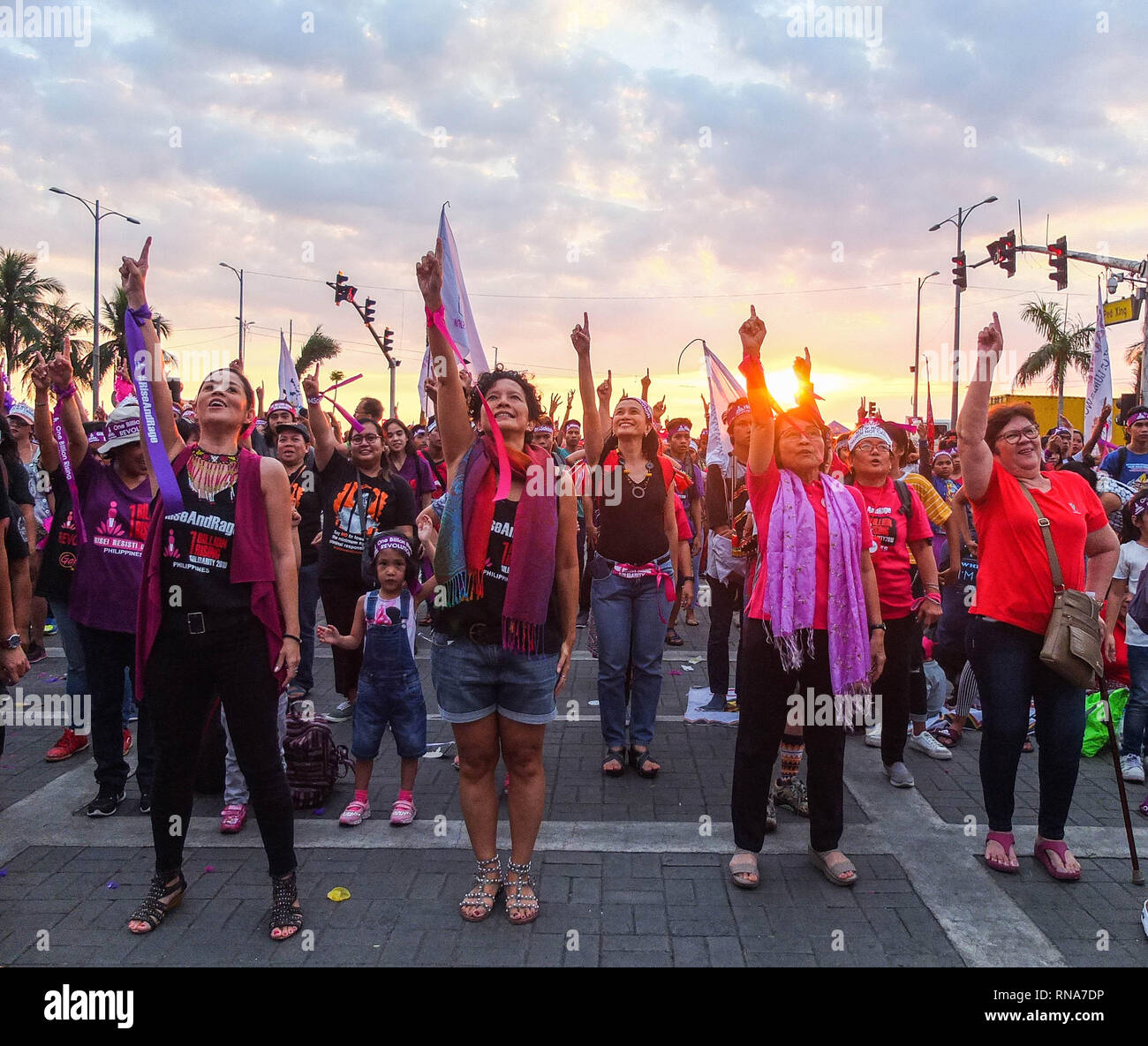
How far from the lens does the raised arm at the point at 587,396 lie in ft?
15.0

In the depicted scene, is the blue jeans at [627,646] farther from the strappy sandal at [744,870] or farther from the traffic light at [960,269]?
the traffic light at [960,269]

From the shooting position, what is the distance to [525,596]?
3.25 meters

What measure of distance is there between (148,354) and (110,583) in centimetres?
165

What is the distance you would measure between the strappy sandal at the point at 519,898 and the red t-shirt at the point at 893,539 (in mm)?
2463

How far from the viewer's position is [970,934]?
3201 mm

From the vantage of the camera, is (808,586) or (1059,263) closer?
(808,586)

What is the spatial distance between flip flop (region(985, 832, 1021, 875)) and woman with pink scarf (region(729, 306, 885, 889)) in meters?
0.65

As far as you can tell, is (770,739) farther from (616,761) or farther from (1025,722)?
(616,761)

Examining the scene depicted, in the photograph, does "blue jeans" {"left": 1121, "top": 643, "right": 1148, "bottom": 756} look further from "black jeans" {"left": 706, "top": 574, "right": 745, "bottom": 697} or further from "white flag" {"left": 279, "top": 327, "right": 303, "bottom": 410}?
"white flag" {"left": 279, "top": 327, "right": 303, "bottom": 410}

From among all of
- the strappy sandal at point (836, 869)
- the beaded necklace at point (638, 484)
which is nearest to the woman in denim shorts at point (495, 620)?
the strappy sandal at point (836, 869)

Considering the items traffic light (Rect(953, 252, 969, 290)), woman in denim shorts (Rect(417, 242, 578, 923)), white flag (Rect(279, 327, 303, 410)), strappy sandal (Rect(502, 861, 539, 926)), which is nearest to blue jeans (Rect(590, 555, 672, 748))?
woman in denim shorts (Rect(417, 242, 578, 923))

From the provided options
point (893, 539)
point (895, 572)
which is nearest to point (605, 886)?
point (895, 572)
